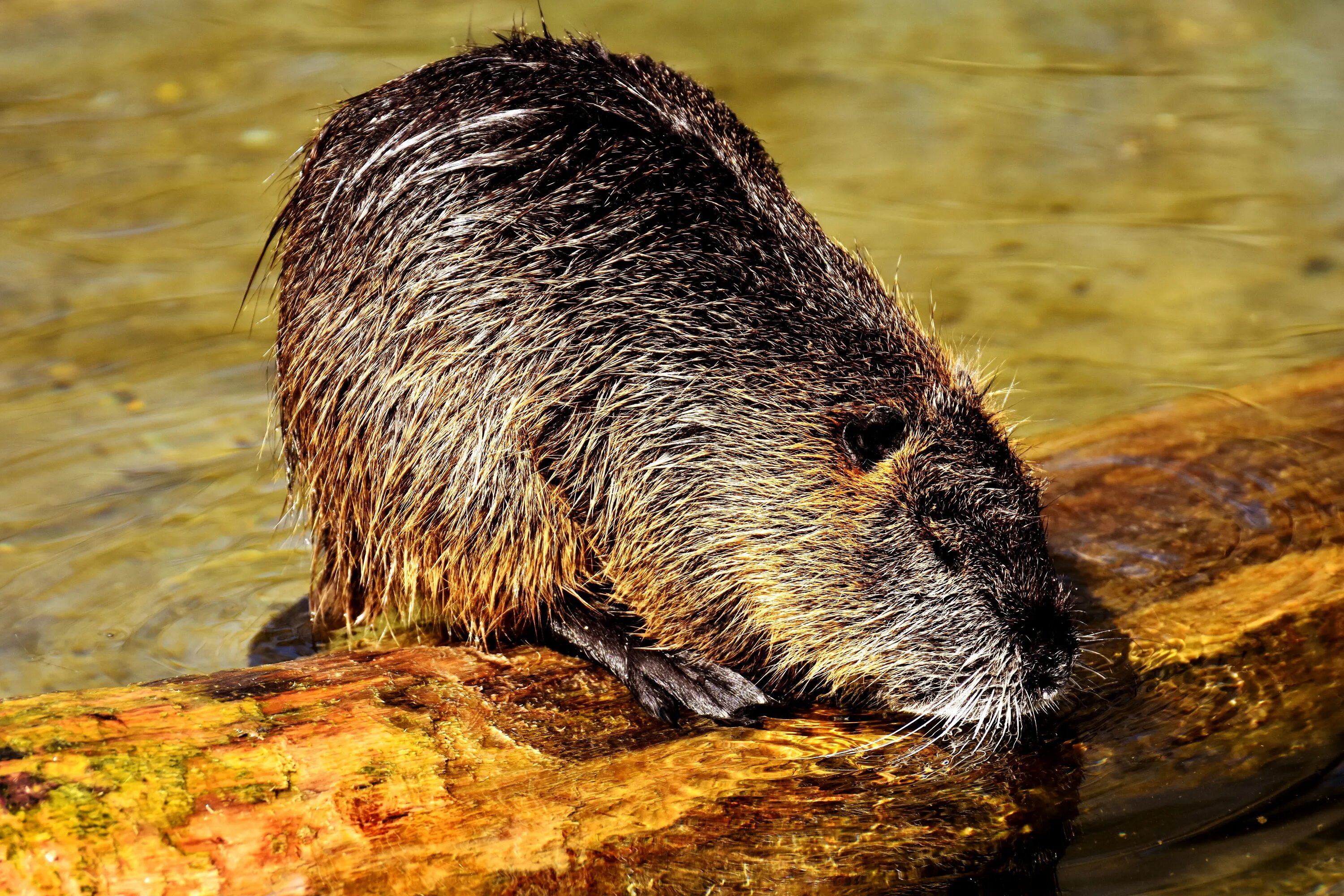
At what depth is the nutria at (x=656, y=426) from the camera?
2.61m

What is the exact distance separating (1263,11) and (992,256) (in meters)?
2.77

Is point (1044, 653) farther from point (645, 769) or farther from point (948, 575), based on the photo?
point (645, 769)

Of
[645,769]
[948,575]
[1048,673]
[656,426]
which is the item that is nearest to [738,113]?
[656,426]

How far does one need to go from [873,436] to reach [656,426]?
413 millimetres

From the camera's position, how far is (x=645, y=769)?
235cm

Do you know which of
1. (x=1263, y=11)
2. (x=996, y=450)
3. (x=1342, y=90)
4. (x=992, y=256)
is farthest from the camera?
(x=1263, y=11)

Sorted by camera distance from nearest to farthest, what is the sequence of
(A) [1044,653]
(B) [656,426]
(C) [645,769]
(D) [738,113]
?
(C) [645,769], (A) [1044,653], (B) [656,426], (D) [738,113]

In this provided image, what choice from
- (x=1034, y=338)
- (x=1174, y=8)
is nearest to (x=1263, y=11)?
(x=1174, y=8)

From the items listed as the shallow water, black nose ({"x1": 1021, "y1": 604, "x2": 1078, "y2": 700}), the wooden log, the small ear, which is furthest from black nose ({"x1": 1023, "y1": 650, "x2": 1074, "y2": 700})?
the shallow water

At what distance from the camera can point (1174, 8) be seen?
722cm

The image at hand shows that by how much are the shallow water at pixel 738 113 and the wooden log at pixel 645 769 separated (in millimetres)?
1213

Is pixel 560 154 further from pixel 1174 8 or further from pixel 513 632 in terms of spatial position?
pixel 1174 8

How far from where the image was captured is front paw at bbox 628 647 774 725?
2.57 m

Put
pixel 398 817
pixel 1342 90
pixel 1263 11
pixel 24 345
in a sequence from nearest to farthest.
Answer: pixel 398 817 < pixel 24 345 < pixel 1342 90 < pixel 1263 11
